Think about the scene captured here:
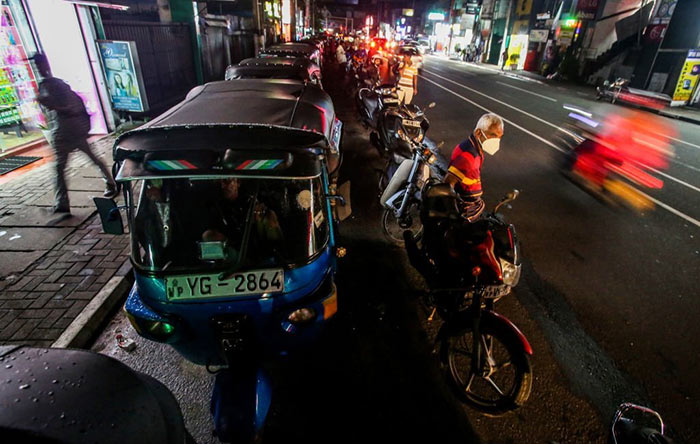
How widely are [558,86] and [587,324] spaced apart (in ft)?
82.1

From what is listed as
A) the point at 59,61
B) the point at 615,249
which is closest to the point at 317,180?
the point at 615,249

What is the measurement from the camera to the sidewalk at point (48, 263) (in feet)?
12.2

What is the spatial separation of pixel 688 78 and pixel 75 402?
24899 millimetres

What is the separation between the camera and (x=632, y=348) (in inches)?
149

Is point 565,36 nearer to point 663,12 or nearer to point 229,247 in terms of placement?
point 663,12

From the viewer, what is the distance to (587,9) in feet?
83.5

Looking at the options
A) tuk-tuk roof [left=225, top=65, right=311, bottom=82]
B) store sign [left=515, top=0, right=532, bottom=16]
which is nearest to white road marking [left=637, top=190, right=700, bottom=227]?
tuk-tuk roof [left=225, top=65, right=311, bottom=82]

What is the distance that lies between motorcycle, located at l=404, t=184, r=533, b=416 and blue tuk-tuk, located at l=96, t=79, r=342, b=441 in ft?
3.74

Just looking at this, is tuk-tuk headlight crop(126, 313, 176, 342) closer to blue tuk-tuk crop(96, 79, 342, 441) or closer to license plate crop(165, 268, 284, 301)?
blue tuk-tuk crop(96, 79, 342, 441)

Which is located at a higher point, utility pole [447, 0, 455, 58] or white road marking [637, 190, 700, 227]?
utility pole [447, 0, 455, 58]

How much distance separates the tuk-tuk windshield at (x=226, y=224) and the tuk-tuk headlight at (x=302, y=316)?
39 centimetres

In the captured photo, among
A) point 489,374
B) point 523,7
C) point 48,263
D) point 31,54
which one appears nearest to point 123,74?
point 31,54

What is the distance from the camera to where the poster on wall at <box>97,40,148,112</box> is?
852cm

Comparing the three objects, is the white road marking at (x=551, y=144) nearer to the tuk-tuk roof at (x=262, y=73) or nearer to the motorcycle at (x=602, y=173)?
the motorcycle at (x=602, y=173)
